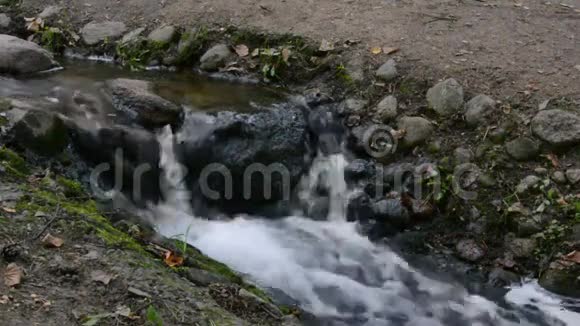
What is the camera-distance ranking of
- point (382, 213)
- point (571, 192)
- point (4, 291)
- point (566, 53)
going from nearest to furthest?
point (4, 291) < point (571, 192) < point (382, 213) < point (566, 53)

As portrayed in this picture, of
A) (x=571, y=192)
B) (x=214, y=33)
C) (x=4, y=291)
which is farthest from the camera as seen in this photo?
(x=214, y=33)

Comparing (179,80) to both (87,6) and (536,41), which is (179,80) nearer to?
(87,6)

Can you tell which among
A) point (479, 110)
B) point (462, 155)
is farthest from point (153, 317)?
point (479, 110)

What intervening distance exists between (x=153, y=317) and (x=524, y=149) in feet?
11.2

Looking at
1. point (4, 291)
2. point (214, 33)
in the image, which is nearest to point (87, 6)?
point (214, 33)

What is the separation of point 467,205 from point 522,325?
3.35 feet

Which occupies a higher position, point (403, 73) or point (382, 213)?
point (403, 73)

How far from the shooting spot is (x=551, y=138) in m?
5.16

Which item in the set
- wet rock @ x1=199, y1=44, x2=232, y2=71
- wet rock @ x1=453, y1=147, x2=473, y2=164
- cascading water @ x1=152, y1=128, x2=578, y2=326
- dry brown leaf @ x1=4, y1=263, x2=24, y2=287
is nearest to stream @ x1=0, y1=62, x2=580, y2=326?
cascading water @ x1=152, y1=128, x2=578, y2=326

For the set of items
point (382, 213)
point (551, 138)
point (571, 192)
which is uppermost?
point (551, 138)

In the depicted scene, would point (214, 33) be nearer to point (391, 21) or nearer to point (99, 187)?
point (391, 21)

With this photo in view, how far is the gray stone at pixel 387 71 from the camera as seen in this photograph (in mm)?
6184

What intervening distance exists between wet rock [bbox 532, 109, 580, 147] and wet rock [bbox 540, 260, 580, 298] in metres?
1.03

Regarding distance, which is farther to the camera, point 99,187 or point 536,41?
point 536,41
